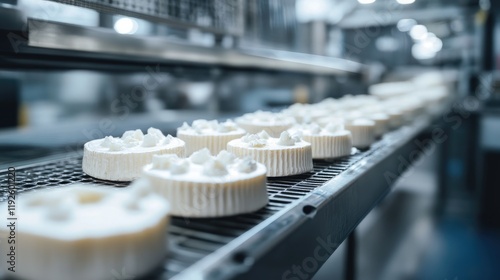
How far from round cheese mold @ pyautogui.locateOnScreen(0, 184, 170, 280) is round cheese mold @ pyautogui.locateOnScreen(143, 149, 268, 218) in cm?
14

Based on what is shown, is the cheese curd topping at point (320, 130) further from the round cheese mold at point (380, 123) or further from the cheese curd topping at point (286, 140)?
the round cheese mold at point (380, 123)

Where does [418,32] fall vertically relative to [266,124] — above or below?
above

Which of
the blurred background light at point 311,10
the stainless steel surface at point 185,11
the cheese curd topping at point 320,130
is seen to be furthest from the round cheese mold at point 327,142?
the blurred background light at point 311,10

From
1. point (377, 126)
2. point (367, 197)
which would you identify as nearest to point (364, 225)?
point (377, 126)

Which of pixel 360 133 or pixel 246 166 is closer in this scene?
pixel 246 166

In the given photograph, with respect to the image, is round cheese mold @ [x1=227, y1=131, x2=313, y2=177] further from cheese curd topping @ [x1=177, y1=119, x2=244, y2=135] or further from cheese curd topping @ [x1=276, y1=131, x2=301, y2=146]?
cheese curd topping @ [x1=177, y1=119, x2=244, y2=135]

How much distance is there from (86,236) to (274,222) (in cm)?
30

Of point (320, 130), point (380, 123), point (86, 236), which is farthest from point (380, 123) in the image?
point (86, 236)

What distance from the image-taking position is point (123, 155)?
938mm

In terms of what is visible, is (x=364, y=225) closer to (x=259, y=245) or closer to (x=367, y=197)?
(x=367, y=197)

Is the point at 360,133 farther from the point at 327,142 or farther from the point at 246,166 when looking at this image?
the point at 246,166

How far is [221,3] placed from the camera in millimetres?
2092

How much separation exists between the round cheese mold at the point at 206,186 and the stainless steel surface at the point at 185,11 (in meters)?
0.67

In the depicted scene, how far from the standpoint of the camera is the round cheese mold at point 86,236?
0.49m
